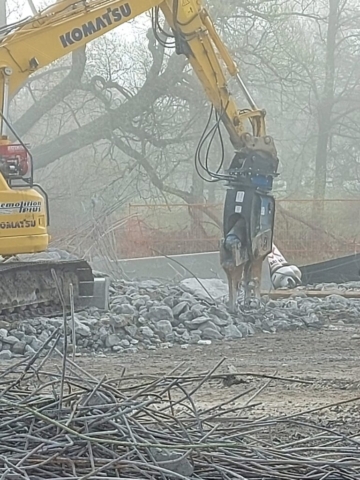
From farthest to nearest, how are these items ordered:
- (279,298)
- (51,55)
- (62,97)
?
(62,97) < (279,298) < (51,55)

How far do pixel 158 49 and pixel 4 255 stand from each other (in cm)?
981

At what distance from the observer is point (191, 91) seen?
680 inches

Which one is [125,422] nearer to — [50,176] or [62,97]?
[62,97]

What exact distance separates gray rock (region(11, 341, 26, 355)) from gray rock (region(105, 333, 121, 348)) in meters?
0.73

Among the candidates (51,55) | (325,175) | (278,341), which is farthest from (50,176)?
(278,341)

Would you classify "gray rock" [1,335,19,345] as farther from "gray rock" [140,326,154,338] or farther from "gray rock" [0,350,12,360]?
"gray rock" [140,326,154,338]

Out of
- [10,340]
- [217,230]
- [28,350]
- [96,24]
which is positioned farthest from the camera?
[217,230]

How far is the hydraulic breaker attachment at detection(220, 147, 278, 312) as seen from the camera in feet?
28.6

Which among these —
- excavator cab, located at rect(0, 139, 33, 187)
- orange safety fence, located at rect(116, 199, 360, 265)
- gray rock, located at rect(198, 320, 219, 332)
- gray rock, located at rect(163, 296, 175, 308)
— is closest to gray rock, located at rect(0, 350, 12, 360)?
excavator cab, located at rect(0, 139, 33, 187)

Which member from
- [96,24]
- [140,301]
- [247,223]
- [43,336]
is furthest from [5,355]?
[96,24]

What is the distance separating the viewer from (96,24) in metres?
8.56

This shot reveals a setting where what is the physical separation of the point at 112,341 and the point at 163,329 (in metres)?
0.60

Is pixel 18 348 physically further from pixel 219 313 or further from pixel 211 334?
pixel 219 313

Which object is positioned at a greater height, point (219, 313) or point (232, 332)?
point (219, 313)
